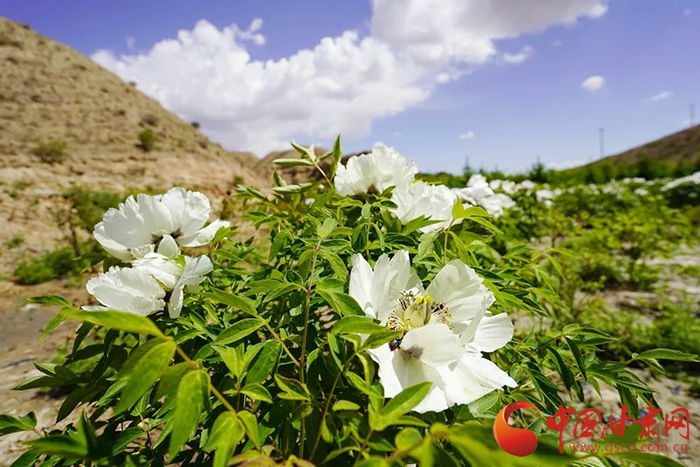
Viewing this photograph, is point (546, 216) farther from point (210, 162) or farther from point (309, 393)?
point (210, 162)

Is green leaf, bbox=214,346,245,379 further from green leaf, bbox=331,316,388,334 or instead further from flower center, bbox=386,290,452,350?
flower center, bbox=386,290,452,350

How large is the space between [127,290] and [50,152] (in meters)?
12.7

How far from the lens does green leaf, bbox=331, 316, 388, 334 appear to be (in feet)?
2.05

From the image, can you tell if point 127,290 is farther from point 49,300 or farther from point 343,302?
point 343,302

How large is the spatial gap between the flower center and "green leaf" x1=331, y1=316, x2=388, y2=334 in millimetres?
148

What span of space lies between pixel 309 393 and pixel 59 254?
23.2 ft

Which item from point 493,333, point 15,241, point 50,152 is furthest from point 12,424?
point 50,152

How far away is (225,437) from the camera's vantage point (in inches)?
21.5

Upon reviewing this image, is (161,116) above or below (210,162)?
above

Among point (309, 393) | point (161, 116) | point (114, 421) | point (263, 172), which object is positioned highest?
point (161, 116)

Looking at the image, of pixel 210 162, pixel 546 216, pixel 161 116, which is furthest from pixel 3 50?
pixel 546 216

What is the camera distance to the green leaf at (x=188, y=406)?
49 cm

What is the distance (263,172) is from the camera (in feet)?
44.6

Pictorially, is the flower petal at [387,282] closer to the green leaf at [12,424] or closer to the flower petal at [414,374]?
the flower petal at [414,374]
